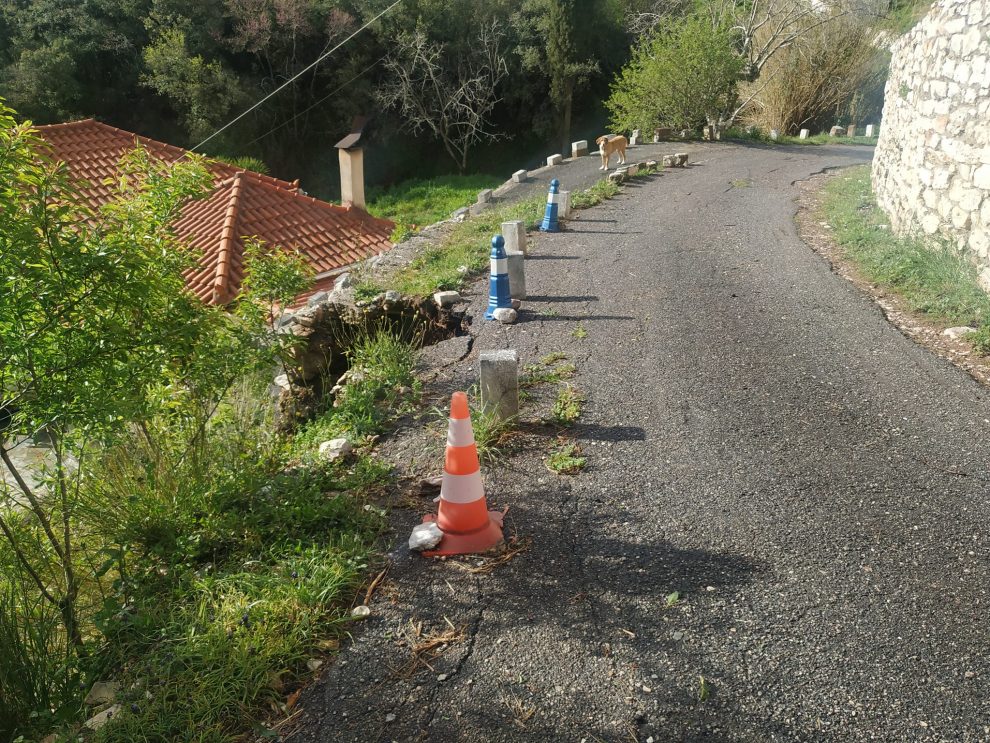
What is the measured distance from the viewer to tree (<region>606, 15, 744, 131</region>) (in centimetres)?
1761

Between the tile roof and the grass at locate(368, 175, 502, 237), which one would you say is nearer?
the tile roof

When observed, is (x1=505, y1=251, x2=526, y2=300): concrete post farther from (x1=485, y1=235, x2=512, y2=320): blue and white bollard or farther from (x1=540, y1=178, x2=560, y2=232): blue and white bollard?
(x1=540, y1=178, x2=560, y2=232): blue and white bollard

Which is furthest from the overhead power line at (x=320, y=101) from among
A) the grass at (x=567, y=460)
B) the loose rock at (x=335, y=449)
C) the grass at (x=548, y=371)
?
the grass at (x=567, y=460)

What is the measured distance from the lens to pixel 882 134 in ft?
35.0

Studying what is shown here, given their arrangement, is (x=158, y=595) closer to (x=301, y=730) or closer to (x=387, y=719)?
(x=301, y=730)

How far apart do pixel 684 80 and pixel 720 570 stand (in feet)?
56.5

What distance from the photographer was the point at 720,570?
3311 millimetres

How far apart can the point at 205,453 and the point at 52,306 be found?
5.13 feet

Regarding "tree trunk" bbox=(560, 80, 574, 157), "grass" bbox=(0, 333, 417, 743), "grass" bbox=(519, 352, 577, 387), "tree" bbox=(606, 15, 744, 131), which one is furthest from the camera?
"tree trunk" bbox=(560, 80, 574, 157)

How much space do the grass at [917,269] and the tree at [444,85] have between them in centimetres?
1658

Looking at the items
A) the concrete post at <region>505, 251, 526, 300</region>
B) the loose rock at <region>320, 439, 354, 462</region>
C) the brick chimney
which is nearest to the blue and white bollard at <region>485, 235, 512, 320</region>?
the concrete post at <region>505, 251, 526, 300</region>

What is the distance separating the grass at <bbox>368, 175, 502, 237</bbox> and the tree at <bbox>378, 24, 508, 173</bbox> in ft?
5.75

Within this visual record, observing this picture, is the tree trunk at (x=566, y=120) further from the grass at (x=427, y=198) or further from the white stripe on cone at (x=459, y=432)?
the white stripe on cone at (x=459, y=432)

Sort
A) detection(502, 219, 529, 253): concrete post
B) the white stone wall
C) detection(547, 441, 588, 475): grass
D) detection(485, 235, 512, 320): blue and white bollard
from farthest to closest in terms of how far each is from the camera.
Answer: detection(502, 219, 529, 253): concrete post < detection(485, 235, 512, 320): blue and white bollard < the white stone wall < detection(547, 441, 588, 475): grass
